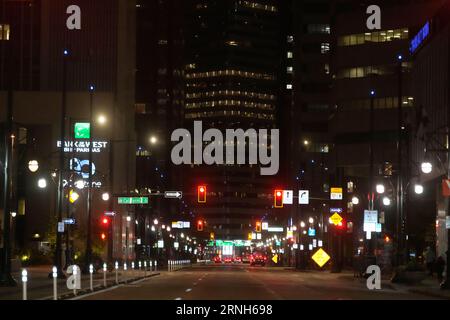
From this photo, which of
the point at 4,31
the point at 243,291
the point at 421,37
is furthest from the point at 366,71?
the point at 243,291

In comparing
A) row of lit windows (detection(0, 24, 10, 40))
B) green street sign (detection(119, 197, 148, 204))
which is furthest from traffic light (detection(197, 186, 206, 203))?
row of lit windows (detection(0, 24, 10, 40))

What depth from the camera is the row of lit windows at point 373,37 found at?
91.1 m

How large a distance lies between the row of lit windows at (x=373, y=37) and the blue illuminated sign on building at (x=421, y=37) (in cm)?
2645

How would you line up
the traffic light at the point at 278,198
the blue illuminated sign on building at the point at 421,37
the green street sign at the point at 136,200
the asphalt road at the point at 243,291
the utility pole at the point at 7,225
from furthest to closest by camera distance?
the green street sign at the point at 136,200
the traffic light at the point at 278,198
the blue illuminated sign on building at the point at 421,37
the utility pole at the point at 7,225
the asphalt road at the point at 243,291

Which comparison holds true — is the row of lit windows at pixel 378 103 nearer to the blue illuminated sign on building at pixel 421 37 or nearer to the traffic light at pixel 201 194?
the blue illuminated sign on building at pixel 421 37

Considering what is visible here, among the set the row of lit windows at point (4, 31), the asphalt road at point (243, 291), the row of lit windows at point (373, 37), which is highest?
the row of lit windows at point (373, 37)

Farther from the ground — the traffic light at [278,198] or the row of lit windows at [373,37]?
the row of lit windows at [373,37]

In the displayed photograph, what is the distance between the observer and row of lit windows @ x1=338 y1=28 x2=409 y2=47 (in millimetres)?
91125

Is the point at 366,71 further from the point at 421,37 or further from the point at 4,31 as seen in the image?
the point at 4,31

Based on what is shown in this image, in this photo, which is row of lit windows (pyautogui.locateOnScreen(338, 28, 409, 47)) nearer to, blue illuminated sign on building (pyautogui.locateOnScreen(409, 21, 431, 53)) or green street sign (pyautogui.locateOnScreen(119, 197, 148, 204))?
blue illuminated sign on building (pyautogui.locateOnScreen(409, 21, 431, 53))

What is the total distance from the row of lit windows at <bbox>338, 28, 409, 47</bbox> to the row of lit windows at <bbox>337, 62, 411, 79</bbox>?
2.89 metres

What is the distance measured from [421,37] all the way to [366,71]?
33.0 meters

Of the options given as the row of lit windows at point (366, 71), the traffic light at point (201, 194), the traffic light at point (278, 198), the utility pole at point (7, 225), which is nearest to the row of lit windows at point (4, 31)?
the utility pole at point (7, 225)

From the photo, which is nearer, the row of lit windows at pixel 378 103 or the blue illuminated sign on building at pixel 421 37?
the blue illuminated sign on building at pixel 421 37
